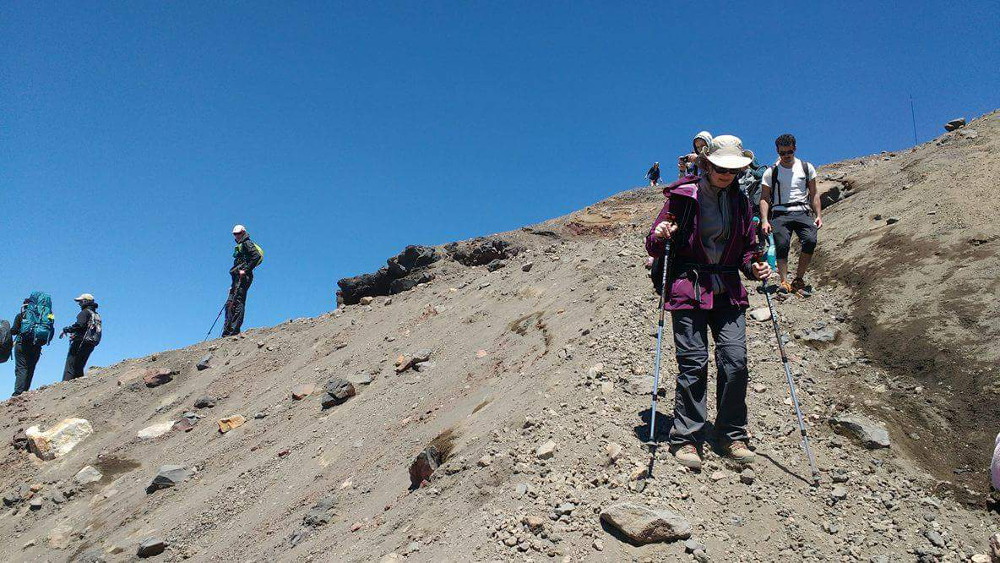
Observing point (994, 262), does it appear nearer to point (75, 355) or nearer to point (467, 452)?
point (467, 452)

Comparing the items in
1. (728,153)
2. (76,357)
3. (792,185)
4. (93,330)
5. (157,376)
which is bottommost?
(157,376)

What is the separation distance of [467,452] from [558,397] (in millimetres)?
1012

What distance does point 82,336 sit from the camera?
16.8 metres

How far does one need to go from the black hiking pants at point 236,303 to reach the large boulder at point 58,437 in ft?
13.1

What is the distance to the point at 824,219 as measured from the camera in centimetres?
1212

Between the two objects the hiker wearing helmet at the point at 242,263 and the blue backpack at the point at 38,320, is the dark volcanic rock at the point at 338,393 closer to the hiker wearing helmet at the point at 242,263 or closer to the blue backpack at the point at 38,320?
the hiker wearing helmet at the point at 242,263

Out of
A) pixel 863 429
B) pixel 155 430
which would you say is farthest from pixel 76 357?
pixel 863 429

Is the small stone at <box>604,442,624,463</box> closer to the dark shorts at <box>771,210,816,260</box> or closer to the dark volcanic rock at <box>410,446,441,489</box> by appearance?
the dark volcanic rock at <box>410,446,441,489</box>

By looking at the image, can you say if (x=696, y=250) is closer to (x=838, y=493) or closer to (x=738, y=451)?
(x=738, y=451)

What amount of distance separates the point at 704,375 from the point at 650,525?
4.53 ft

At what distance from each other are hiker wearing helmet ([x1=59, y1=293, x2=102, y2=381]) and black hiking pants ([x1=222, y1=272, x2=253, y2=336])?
3.36 meters

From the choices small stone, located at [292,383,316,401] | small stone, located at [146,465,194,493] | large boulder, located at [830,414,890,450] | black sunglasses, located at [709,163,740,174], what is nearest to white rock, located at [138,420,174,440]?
small stone, located at [146,465,194,493]

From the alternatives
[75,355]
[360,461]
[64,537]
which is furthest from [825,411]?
[75,355]

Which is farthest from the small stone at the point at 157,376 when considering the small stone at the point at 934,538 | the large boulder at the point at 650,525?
the small stone at the point at 934,538
